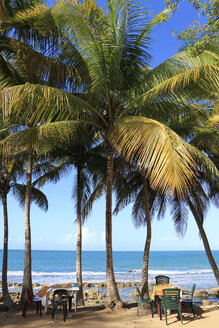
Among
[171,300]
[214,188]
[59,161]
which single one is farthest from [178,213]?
[171,300]

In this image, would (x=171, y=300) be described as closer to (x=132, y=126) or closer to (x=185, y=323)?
(x=185, y=323)

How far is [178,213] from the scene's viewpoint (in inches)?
673

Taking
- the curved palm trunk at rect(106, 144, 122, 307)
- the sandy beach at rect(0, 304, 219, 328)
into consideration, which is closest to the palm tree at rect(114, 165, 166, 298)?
the curved palm trunk at rect(106, 144, 122, 307)

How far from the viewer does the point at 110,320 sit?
9062 millimetres

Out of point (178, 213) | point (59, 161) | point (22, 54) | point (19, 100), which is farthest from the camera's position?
point (178, 213)

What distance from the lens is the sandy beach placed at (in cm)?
846

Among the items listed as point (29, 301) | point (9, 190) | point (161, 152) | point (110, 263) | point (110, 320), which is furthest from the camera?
point (9, 190)

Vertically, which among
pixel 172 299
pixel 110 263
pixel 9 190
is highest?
pixel 9 190

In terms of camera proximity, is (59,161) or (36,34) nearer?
(36,34)

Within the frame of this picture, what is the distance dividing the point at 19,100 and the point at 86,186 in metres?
8.31

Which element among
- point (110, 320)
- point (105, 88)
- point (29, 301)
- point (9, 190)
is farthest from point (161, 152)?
point (9, 190)

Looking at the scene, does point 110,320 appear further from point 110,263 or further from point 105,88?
point 105,88

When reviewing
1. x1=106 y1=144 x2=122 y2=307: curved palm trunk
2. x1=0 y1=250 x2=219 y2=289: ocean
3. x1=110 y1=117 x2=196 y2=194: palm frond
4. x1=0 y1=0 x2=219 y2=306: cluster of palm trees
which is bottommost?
x1=0 y1=250 x2=219 y2=289: ocean

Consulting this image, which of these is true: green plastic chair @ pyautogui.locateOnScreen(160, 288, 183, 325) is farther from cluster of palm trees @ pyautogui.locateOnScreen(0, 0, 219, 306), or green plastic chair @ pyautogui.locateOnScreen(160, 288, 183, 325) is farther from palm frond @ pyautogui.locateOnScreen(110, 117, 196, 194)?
palm frond @ pyautogui.locateOnScreen(110, 117, 196, 194)
